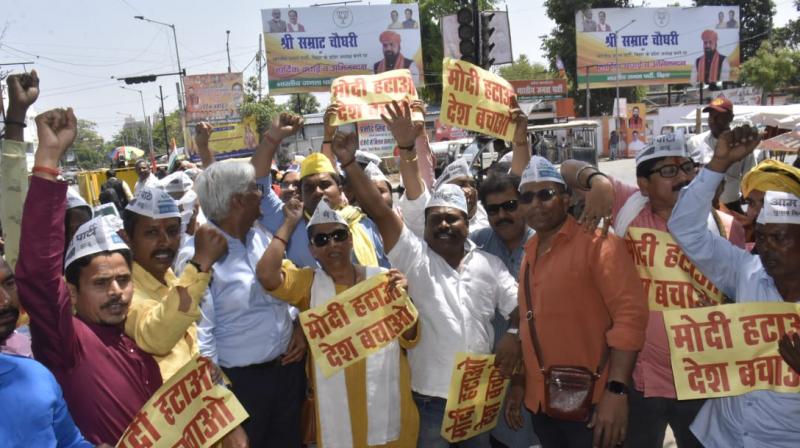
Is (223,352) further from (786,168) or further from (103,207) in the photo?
(786,168)

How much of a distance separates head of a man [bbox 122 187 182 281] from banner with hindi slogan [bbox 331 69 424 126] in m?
1.48

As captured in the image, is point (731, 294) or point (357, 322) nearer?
point (731, 294)

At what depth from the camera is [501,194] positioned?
12.2ft

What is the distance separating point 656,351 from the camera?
10.2 feet

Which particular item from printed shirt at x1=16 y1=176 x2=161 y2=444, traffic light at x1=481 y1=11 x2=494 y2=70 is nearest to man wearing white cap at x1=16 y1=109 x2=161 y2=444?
printed shirt at x1=16 y1=176 x2=161 y2=444

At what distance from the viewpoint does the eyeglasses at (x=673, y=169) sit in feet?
10.2

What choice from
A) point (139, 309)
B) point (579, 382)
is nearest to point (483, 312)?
point (579, 382)

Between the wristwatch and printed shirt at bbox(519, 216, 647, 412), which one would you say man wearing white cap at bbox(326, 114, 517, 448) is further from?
the wristwatch

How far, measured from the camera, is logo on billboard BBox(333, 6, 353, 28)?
1203 inches

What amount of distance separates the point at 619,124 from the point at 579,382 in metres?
35.4

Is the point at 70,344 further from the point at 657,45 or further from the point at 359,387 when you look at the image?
the point at 657,45

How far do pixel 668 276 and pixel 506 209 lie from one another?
0.98 meters

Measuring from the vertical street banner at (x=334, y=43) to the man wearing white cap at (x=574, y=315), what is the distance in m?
27.5

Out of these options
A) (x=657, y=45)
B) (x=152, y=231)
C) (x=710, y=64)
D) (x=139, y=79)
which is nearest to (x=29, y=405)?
(x=152, y=231)
